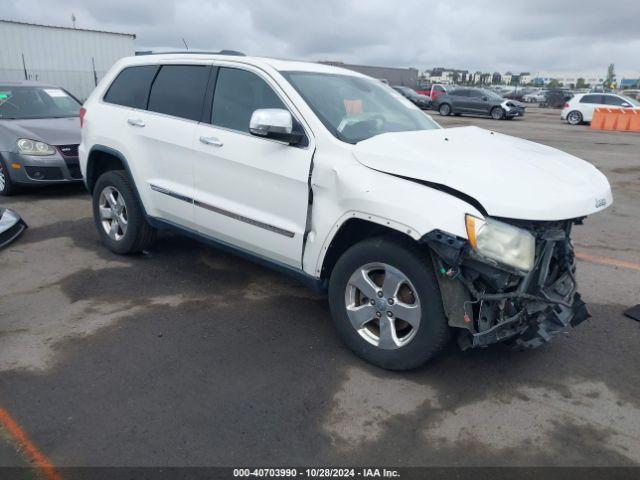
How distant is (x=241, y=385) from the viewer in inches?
128

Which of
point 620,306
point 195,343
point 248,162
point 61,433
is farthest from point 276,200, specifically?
point 620,306

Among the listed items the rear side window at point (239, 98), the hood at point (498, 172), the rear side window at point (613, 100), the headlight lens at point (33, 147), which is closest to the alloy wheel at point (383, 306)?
the hood at point (498, 172)

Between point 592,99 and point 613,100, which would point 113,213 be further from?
point 592,99

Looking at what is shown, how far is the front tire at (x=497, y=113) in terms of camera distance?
26.8m

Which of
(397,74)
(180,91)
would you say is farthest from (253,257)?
(397,74)

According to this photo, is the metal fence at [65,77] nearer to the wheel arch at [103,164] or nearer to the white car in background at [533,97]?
the wheel arch at [103,164]

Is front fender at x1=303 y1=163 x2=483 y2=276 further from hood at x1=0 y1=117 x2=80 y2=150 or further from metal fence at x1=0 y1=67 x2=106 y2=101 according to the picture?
metal fence at x1=0 y1=67 x2=106 y2=101

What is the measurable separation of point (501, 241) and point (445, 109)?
90.5 feet

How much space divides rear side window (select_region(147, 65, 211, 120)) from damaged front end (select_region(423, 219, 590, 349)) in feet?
7.96

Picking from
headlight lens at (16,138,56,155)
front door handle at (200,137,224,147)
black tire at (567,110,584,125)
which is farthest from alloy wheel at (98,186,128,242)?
black tire at (567,110,584,125)

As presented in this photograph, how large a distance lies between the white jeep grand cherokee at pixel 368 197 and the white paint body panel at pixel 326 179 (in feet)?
0.04

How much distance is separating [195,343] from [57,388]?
899 millimetres

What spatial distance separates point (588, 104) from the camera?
82.3 ft

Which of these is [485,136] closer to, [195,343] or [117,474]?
[195,343]
